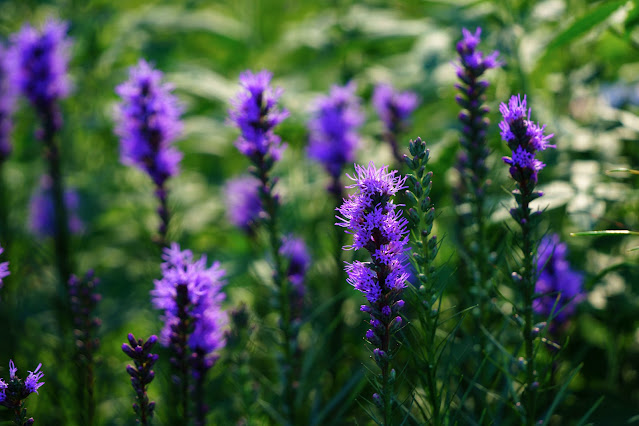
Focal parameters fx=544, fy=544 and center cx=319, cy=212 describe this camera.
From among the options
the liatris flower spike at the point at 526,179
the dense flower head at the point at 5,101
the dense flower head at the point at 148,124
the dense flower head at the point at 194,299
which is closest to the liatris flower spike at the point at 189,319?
the dense flower head at the point at 194,299

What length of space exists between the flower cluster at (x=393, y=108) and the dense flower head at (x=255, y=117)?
3.17 ft

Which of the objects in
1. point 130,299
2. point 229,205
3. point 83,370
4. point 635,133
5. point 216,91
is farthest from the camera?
point 229,205

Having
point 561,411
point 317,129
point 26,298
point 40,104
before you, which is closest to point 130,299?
point 26,298

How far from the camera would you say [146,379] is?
1.65 metres

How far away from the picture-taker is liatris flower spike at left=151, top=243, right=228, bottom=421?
5.94 feet

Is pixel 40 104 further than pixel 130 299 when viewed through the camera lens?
No

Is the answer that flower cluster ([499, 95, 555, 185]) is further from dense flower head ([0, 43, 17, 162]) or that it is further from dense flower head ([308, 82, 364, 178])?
dense flower head ([0, 43, 17, 162])

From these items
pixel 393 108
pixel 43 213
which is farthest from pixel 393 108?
pixel 43 213

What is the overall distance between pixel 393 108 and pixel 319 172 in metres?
0.99

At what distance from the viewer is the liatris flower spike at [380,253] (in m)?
1.43

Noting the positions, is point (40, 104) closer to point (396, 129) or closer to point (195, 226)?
point (195, 226)

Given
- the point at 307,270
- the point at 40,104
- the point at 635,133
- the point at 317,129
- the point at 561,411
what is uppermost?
the point at 40,104

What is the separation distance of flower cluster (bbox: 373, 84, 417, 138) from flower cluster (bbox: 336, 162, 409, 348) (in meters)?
1.54

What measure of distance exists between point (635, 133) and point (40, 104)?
11.0 ft
